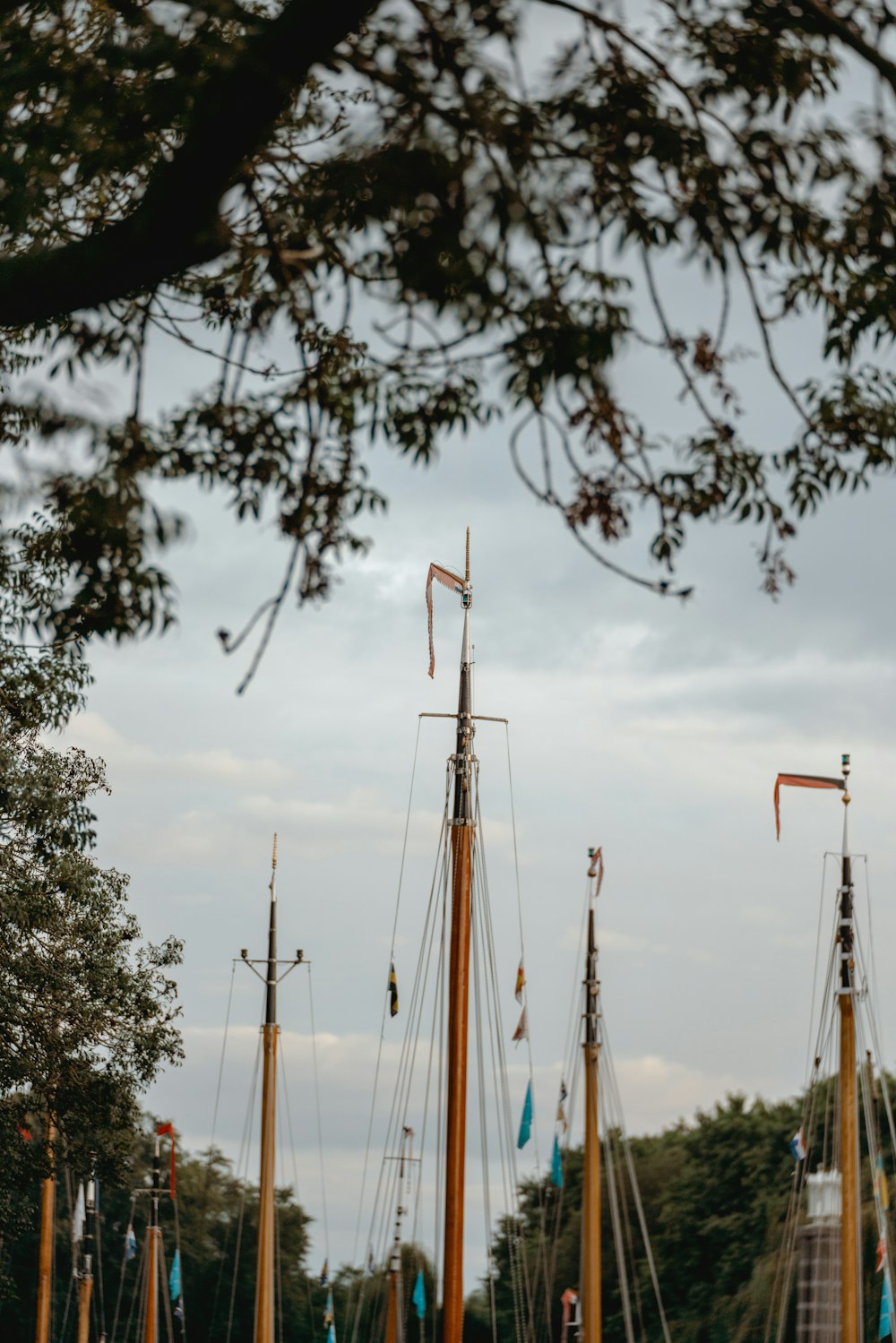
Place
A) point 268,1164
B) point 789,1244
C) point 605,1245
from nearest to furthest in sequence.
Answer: point 268,1164 → point 789,1244 → point 605,1245

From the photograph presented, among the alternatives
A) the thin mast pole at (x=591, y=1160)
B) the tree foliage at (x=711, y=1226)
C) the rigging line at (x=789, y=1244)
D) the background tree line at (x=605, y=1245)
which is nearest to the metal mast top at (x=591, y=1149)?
the thin mast pole at (x=591, y=1160)

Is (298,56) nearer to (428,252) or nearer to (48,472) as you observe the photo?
(428,252)

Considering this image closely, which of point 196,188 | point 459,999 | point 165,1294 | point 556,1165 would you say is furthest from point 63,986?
point 165,1294

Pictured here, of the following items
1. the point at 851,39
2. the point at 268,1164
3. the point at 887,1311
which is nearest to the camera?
the point at 851,39

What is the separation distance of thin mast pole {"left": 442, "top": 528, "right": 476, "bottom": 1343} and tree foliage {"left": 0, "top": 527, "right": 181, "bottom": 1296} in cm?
409

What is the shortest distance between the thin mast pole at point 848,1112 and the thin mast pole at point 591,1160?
11.0ft

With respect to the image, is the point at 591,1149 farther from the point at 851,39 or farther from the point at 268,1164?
the point at 851,39

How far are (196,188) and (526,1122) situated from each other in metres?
22.2

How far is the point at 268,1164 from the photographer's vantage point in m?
24.5

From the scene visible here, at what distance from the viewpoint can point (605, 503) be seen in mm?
7789

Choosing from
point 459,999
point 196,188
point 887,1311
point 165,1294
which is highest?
point 196,188

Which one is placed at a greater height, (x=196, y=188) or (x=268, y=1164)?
(x=196, y=188)

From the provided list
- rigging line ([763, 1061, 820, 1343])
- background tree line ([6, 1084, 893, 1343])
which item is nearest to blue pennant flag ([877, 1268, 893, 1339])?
rigging line ([763, 1061, 820, 1343])

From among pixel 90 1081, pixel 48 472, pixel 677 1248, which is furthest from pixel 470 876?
pixel 677 1248
